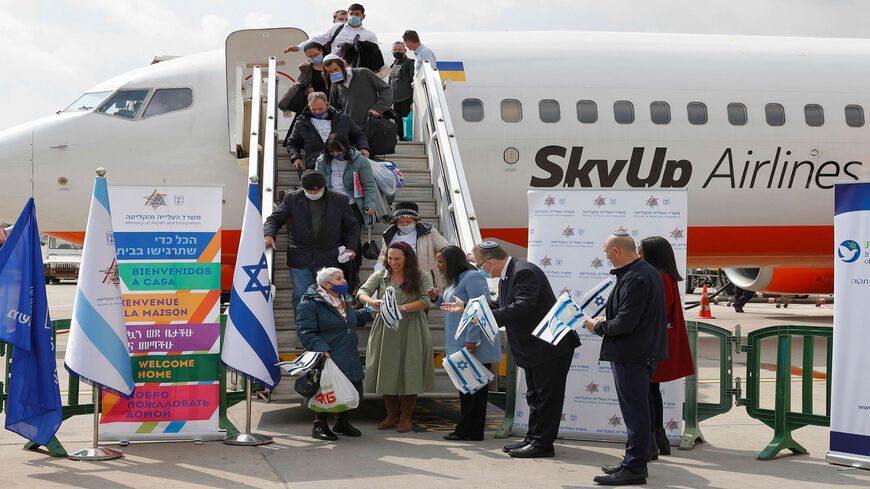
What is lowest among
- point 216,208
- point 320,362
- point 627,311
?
point 320,362

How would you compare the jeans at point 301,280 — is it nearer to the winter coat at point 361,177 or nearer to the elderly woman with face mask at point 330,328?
the elderly woman with face mask at point 330,328

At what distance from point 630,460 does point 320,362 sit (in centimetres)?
251

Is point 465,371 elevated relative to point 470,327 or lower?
lower

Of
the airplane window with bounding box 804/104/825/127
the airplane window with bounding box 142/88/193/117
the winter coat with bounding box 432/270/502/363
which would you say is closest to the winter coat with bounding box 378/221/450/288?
the winter coat with bounding box 432/270/502/363

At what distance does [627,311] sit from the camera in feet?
20.1

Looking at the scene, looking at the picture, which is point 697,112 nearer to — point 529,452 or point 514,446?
point 514,446

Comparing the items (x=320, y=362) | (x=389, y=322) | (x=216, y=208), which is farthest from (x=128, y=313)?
(x=389, y=322)

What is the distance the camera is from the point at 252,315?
7.34 meters

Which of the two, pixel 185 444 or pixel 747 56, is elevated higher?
pixel 747 56

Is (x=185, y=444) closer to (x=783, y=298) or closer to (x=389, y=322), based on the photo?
(x=389, y=322)

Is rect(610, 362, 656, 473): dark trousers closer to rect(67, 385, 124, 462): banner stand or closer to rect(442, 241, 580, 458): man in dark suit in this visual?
rect(442, 241, 580, 458): man in dark suit

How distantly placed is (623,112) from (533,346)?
283 inches

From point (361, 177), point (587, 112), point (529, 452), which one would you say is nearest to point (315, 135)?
point (361, 177)

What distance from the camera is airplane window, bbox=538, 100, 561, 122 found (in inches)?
513
